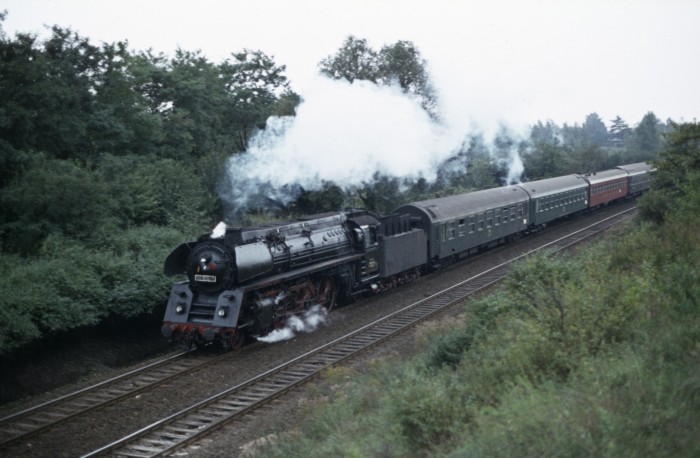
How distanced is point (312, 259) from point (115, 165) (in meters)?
8.78

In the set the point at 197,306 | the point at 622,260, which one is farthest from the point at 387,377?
the point at 622,260

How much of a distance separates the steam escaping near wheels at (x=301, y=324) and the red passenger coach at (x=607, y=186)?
2612 centimetres

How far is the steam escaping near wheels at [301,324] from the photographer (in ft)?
50.7

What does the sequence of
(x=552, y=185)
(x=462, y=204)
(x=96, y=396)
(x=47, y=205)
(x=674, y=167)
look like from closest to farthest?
(x=96, y=396) < (x=47, y=205) < (x=462, y=204) < (x=674, y=167) < (x=552, y=185)

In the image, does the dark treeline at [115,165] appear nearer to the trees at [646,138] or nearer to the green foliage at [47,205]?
the green foliage at [47,205]

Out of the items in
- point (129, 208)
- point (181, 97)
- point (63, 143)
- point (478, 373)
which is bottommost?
point (478, 373)

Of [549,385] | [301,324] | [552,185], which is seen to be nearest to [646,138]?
[552,185]

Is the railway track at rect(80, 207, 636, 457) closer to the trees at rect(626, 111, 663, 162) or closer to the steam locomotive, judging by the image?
the steam locomotive

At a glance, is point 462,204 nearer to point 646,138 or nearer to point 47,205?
point 47,205

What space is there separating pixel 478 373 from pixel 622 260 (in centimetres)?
830

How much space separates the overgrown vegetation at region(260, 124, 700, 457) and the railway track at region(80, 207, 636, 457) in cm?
139

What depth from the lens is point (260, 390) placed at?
11.7 metres

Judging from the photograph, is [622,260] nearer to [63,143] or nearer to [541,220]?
[541,220]

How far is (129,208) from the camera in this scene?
20312 mm
